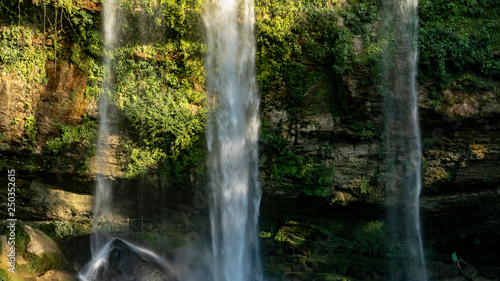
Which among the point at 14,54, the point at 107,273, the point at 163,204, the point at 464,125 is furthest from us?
the point at 163,204

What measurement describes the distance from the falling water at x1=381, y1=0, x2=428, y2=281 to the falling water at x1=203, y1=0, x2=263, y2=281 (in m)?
3.66

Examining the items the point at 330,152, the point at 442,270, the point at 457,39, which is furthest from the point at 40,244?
the point at 457,39

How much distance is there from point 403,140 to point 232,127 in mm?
4675

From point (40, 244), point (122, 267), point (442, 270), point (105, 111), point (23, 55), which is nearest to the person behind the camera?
point (40, 244)

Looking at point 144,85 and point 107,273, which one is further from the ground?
point 144,85

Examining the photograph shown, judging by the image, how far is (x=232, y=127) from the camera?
11.1 meters

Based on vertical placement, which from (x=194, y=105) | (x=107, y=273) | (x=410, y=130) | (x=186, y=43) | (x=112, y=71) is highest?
(x=186, y=43)

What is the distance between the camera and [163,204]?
459 inches

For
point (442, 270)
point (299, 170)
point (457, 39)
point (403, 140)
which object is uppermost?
point (457, 39)

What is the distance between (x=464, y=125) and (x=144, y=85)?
8.55 m

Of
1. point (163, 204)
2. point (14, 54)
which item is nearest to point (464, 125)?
point (163, 204)

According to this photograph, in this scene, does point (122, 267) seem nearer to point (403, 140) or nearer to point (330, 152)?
point (330, 152)

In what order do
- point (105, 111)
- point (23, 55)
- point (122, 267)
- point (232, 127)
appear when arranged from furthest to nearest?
1. point (232, 127)
2. point (105, 111)
3. point (23, 55)
4. point (122, 267)

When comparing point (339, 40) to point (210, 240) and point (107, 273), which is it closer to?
point (210, 240)
